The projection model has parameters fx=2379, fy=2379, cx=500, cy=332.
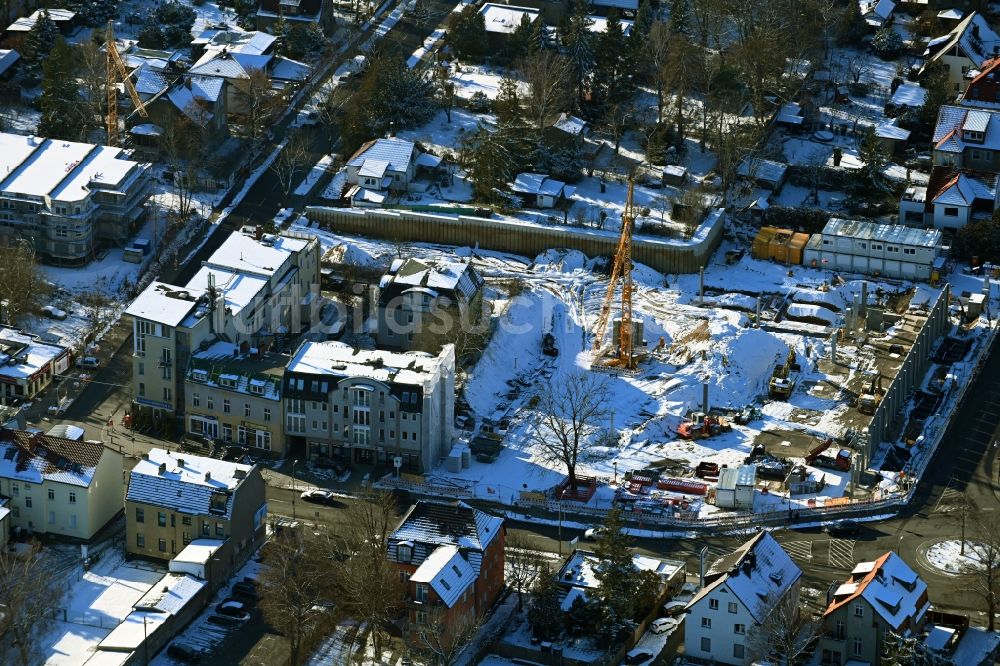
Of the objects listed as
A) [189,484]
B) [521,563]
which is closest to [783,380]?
[521,563]

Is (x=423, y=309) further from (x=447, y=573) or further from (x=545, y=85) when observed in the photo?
(x=447, y=573)

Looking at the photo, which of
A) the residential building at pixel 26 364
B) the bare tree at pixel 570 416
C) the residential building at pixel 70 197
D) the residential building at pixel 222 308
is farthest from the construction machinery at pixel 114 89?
the bare tree at pixel 570 416

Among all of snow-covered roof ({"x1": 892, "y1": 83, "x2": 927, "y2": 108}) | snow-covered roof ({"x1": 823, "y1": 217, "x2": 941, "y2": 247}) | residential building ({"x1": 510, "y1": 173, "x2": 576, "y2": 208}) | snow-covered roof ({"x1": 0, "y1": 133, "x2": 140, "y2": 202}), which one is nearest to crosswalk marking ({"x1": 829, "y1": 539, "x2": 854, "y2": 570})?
snow-covered roof ({"x1": 823, "y1": 217, "x2": 941, "y2": 247})

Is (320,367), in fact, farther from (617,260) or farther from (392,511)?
(617,260)

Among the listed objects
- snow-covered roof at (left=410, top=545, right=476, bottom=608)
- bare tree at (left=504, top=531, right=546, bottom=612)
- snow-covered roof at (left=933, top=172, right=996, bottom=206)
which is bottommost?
bare tree at (left=504, top=531, right=546, bottom=612)

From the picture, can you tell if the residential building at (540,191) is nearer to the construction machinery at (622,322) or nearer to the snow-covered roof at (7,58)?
the construction machinery at (622,322)

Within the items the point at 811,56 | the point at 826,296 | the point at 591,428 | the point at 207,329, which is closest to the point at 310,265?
the point at 207,329

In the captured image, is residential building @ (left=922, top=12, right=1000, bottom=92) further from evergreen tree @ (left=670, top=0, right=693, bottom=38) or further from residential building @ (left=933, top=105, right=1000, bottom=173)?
evergreen tree @ (left=670, top=0, right=693, bottom=38)
